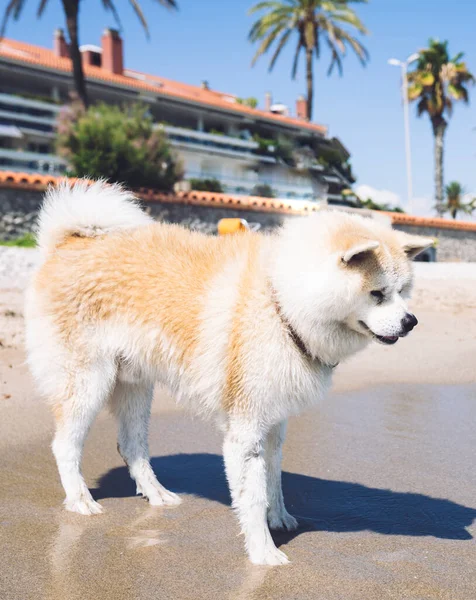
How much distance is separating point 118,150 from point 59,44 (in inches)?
965

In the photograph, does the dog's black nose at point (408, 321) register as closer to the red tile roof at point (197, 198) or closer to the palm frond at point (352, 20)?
the red tile roof at point (197, 198)

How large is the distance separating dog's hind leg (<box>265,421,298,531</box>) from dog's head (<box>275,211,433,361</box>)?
0.61 m

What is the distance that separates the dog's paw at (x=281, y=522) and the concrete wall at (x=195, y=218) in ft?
21.2

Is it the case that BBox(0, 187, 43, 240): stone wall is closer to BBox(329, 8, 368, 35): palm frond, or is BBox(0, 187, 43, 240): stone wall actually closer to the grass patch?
the grass patch

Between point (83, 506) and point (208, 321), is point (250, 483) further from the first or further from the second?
point (83, 506)

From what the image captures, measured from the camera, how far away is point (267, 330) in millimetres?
3311

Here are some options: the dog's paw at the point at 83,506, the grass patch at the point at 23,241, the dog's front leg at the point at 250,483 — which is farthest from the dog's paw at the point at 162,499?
the grass patch at the point at 23,241

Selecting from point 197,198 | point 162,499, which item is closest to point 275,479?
point 162,499

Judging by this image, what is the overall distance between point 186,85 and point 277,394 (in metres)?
44.8

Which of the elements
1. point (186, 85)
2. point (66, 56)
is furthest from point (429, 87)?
point (66, 56)

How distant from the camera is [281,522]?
12.0 feet

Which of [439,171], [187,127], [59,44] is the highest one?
[59,44]

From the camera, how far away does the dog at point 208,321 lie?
→ 124 inches

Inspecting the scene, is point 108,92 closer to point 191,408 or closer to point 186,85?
point 186,85
